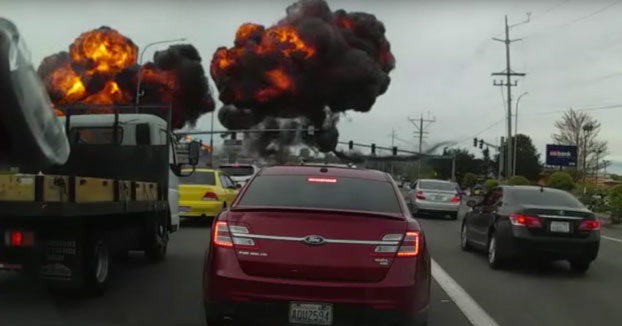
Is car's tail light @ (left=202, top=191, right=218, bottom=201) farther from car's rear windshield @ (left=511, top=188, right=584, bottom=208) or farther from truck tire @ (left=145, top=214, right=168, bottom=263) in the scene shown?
car's rear windshield @ (left=511, top=188, right=584, bottom=208)

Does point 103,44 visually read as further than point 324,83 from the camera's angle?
No

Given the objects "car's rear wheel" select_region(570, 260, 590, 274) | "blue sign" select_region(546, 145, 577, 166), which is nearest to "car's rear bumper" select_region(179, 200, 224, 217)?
"car's rear wheel" select_region(570, 260, 590, 274)

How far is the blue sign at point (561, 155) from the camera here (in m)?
39.4

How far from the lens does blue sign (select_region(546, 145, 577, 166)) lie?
129 ft

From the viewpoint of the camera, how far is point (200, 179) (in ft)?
51.5

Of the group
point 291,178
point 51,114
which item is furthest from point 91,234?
point 51,114

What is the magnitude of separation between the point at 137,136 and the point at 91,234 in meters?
2.94

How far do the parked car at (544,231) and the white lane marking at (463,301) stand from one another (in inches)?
41.9

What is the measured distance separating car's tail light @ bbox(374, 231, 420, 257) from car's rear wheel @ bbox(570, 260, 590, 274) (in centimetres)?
578

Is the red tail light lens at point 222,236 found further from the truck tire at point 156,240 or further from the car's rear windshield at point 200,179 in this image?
the car's rear windshield at point 200,179

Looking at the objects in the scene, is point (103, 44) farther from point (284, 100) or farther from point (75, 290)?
point (75, 290)

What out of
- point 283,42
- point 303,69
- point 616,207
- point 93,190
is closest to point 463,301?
point 93,190

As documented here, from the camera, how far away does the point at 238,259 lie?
4812 mm

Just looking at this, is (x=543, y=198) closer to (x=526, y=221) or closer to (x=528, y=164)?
(x=526, y=221)
